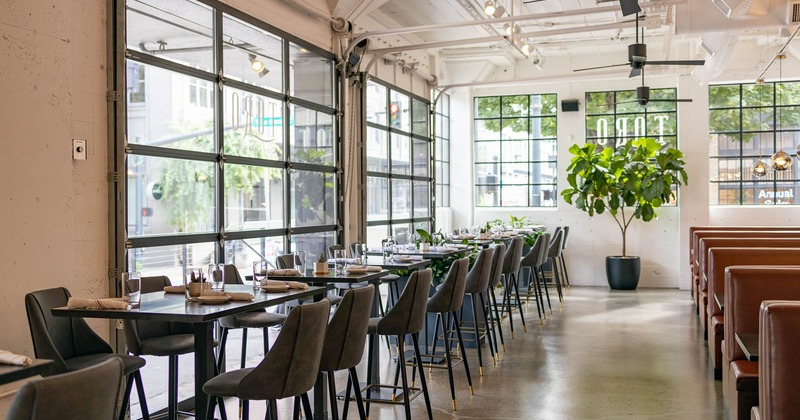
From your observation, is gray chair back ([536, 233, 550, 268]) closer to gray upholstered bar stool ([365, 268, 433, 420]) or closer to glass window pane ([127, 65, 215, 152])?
glass window pane ([127, 65, 215, 152])

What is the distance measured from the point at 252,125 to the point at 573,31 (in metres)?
3.68

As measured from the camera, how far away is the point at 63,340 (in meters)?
3.71

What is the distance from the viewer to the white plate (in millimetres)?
3520

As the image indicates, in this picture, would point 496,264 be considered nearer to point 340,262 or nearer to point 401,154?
point 340,262

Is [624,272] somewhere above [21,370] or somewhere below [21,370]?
below

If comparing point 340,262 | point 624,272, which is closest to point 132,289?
point 340,262

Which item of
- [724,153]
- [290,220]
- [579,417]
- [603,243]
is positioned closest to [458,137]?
[603,243]

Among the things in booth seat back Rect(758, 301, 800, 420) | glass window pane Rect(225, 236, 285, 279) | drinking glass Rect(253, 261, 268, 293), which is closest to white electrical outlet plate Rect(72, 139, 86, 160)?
drinking glass Rect(253, 261, 268, 293)

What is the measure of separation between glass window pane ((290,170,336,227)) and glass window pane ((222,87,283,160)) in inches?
19.2

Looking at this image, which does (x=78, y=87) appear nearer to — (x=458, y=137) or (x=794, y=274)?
(x=794, y=274)

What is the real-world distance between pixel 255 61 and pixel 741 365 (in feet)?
15.3

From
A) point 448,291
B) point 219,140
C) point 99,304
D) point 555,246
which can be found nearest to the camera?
point 99,304

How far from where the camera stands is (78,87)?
4.61 metres

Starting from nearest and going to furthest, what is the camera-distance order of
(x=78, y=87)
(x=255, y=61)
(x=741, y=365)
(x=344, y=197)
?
(x=741, y=365) → (x=78, y=87) → (x=255, y=61) → (x=344, y=197)
